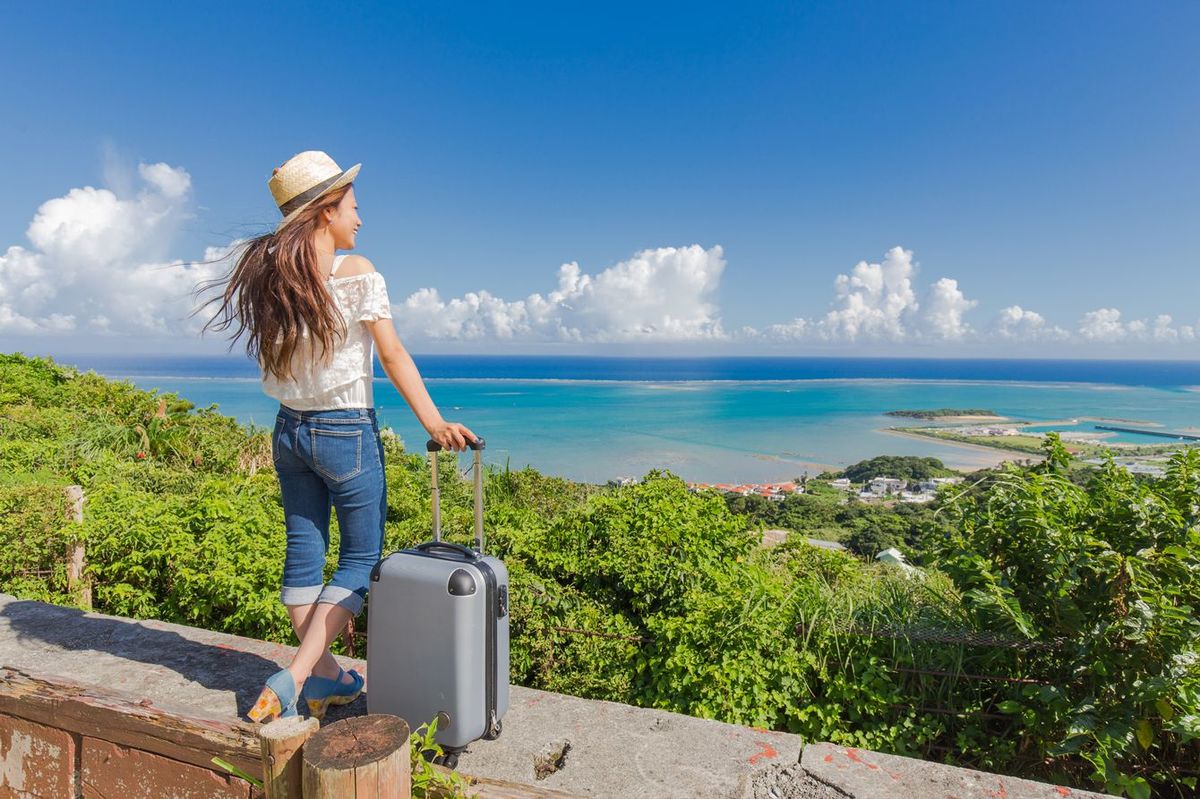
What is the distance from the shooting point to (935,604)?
326 centimetres

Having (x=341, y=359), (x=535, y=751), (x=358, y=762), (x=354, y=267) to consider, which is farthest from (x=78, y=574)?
(x=358, y=762)

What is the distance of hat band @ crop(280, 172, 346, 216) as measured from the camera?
2262 mm

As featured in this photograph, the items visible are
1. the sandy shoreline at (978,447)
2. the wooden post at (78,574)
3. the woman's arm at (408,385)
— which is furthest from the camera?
the sandy shoreline at (978,447)

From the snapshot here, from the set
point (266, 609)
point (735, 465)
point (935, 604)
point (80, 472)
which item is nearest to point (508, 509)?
point (266, 609)

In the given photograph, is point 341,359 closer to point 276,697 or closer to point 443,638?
point 443,638

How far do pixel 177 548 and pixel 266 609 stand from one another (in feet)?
3.07

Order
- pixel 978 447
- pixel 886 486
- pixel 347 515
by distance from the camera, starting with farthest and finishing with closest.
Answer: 1. pixel 978 447
2. pixel 886 486
3. pixel 347 515

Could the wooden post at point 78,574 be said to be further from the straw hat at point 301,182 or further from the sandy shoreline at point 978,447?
the sandy shoreline at point 978,447

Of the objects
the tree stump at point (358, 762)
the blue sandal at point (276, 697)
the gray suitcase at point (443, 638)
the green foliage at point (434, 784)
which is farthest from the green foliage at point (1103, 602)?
the blue sandal at point (276, 697)

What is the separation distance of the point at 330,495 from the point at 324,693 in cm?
76

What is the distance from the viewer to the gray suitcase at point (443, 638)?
6.78 feet

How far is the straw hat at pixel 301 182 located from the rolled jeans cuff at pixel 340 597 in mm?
1277

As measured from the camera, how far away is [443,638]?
6.81ft

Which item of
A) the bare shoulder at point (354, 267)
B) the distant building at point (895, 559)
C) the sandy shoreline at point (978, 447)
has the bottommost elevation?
the sandy shoreline at point (978, 447)
